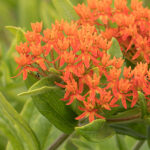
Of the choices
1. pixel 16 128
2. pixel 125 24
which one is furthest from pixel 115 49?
pixel 16 128

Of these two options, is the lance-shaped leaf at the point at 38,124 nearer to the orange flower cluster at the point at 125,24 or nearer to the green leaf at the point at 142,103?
the orange flower cluster at the point at 125,24

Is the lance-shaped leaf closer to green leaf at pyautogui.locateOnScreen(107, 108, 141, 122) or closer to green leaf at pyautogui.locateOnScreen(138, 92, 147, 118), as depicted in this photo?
green leaf at pyautogui.locateOnScreen(107, 108, 141, 122)

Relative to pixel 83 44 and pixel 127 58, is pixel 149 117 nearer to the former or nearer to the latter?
pixel 127 58

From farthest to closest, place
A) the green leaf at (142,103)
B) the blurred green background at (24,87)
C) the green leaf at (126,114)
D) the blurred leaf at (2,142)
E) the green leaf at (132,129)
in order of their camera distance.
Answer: the blurred leaf at (2,142) → the blurred green background at (24,87) → the green leaf at (132,129) → the green leaf at (126,114) → the green leaf at (142,103)

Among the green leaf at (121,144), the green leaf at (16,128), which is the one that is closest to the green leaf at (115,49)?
the green leaf at (16,128)

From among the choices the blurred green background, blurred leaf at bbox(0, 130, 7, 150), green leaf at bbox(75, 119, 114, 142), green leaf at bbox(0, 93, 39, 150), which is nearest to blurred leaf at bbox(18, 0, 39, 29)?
the blurred green background
